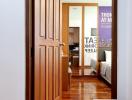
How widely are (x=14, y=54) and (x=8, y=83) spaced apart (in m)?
0.31

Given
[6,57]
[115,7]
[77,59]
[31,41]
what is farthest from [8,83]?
[77,59]

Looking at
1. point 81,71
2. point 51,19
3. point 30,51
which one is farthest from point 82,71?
point 30,51

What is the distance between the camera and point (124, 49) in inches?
93.4

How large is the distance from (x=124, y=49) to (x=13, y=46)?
3.79 feet

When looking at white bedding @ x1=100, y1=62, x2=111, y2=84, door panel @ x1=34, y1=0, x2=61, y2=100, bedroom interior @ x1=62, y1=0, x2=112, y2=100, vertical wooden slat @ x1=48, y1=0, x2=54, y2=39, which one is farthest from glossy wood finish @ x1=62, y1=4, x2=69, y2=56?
vertical wooden slat @ x1=48, y1=0, x2=54, y2=39

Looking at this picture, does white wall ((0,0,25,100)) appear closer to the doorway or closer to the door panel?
the doorway

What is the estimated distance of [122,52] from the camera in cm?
238

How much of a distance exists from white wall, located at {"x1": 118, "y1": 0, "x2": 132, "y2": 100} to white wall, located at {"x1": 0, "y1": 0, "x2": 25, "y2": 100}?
101 cm

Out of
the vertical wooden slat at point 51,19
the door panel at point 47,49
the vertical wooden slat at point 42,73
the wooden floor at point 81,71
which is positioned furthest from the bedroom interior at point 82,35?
the vertical wooden slat at point 42,73

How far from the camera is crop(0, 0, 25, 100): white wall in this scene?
2.42 m

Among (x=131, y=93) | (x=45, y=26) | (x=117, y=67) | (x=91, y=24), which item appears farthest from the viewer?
(x=91, y=24)

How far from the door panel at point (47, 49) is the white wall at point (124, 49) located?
91 cm

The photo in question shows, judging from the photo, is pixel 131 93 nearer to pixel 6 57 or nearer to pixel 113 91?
pixel 113 91

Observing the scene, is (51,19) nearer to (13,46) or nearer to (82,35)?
(13,46)
